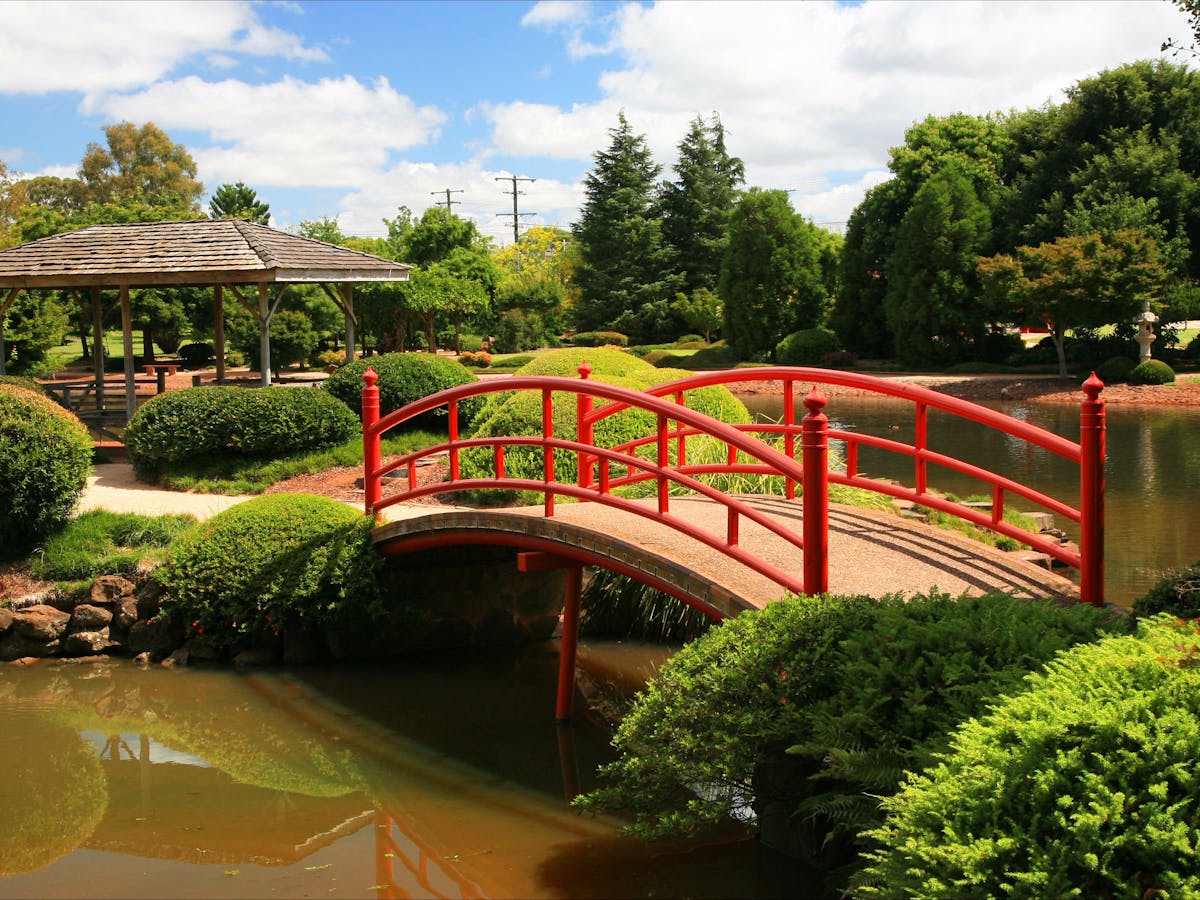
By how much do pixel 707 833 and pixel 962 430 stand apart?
1837 centimetres

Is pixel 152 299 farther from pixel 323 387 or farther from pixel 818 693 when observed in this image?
pixel 818 693

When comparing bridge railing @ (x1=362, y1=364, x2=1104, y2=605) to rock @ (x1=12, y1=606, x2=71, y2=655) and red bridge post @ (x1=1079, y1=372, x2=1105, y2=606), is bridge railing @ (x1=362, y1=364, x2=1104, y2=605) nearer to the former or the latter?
red bridge post @ (x1=1079, y1=372, x2=1105, y2=606)

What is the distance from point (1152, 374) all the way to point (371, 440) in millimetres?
22340

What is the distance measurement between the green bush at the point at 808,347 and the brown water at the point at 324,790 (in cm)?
2793

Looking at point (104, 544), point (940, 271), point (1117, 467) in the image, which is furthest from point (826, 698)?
point (940, 271)

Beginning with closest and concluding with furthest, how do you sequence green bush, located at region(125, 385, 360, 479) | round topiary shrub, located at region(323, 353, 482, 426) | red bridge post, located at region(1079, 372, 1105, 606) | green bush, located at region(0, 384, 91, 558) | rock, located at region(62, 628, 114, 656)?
red bridge post, located at region(1079, 372, 1105, 606)
rock, located at region(62, 628, 114, 656)
green bush, located at region(0, 384, 91, 558)
green bush, located at region(125, 385, 360, 479)
round topiary shrub, located at region(323, 353, 482, 426)

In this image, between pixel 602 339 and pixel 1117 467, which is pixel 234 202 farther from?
pixel 1117 467

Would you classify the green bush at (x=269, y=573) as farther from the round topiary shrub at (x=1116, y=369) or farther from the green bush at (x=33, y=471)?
the round topiary shrub at (x=1116, y=369)

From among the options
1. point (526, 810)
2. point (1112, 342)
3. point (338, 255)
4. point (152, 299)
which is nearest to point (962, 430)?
point (1112, 342)

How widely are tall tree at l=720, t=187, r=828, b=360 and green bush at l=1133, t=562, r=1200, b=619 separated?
1348 inches

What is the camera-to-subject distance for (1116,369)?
2884 centimetres

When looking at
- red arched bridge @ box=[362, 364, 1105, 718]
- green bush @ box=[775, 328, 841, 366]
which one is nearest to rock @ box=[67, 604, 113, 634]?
red arched bridge @ box=[362, 364, 1105, 718]

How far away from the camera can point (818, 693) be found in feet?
17.6

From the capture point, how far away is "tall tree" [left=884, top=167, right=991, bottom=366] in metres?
33.8
